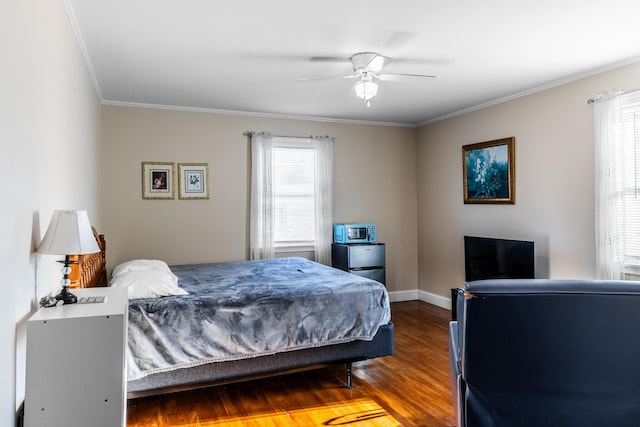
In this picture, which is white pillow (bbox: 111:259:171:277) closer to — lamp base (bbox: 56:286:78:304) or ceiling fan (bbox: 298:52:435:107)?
lamp base (bbox: 56:286:78:304)

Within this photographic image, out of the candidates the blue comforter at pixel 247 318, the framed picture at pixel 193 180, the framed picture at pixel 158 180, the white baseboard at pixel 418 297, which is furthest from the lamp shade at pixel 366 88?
the white baseboard at pixel 418 297

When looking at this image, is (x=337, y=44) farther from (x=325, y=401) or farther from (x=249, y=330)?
(x=325, y=401)

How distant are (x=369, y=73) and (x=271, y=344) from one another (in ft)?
7.37

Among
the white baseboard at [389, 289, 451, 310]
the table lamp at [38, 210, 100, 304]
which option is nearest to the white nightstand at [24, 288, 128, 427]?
the table lamp at [38, 210, 100, 304]

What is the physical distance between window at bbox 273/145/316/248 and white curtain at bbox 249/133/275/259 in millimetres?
127

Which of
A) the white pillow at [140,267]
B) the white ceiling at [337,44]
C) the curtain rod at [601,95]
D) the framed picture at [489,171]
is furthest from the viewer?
the framed picture at [489,171]

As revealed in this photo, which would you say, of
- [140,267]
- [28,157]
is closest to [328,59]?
[140,267]

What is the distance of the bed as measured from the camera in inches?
102

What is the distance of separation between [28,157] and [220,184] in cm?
345

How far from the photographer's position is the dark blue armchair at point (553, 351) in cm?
146

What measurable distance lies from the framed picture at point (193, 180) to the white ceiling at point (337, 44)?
807 millimetres

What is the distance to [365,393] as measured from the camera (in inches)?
120

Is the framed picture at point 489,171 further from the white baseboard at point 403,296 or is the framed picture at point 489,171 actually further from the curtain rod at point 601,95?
the white baseboard at point 403,296

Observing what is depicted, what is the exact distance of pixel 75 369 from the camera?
59.5 inches
